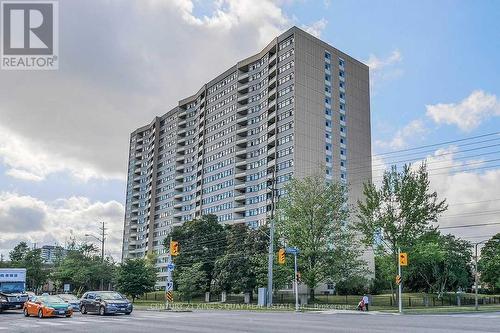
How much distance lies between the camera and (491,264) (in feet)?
311

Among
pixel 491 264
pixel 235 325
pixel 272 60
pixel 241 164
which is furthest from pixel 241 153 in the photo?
pixel 235 325

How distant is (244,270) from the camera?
2554 inches

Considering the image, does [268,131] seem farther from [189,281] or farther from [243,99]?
[189,281]

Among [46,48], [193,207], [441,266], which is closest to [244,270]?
[441,266]

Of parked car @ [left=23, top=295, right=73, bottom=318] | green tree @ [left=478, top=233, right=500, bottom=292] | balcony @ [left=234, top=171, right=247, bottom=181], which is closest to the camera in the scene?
parked car @ [left=23, top=295, right=73, bottom=318]

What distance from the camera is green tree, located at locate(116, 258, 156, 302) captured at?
68188mm

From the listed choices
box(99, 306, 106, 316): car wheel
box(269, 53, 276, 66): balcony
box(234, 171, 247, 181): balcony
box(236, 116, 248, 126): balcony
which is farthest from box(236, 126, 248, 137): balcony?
box(99, 306, 106, 316): car wheel

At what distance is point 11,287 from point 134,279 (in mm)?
29550

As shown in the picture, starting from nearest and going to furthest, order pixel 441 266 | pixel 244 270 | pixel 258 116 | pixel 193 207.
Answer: pixel 244 270 < pixel 441 266 < pixel 258 116 < pixel 193 207

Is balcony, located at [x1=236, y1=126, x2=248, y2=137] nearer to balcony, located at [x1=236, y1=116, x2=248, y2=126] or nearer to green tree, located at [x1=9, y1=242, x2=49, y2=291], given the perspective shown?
balcony, located at [x1=236, y1=116, x2=248, y2=126]

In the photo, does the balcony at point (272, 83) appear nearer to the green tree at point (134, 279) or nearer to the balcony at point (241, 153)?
the balcony at point (241, 153)

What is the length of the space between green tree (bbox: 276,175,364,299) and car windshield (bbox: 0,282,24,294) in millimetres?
27560

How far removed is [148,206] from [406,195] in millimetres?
122022

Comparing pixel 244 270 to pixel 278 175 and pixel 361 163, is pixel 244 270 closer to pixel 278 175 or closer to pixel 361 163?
pixel 278 175
